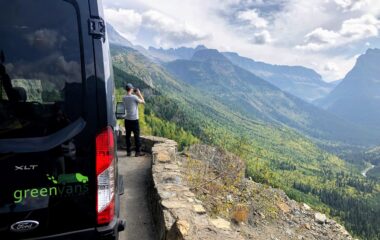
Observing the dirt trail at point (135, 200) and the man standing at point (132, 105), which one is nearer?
the dirt trail at point (135, 200)

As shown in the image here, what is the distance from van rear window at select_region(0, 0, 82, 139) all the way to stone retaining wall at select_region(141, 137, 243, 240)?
8.01 feet

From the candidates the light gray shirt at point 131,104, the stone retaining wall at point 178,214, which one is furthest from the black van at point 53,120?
the light gray shirt at point 131,104

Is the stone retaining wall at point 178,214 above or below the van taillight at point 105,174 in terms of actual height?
below

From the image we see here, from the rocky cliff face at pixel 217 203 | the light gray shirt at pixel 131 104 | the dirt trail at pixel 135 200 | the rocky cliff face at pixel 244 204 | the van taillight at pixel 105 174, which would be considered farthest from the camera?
the light gray shirt at pixel 131 104

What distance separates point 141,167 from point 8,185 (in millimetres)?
7751

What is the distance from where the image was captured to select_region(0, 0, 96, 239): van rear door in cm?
290

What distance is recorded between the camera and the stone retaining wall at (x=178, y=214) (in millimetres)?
4695

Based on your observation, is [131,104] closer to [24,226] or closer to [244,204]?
[244,204]

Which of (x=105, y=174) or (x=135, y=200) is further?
(x=135, y=200)

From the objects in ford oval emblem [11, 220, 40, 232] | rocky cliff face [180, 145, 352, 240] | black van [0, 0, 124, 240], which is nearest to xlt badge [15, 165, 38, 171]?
black van [0, 0, 124, 240]

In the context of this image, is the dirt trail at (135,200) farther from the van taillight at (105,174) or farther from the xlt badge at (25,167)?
the xlt badge at (25,167)

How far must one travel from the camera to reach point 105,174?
3.32 meters

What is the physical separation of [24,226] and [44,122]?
91 centimetres

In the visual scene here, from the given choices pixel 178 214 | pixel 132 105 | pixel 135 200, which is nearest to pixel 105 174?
pixel 178 214
